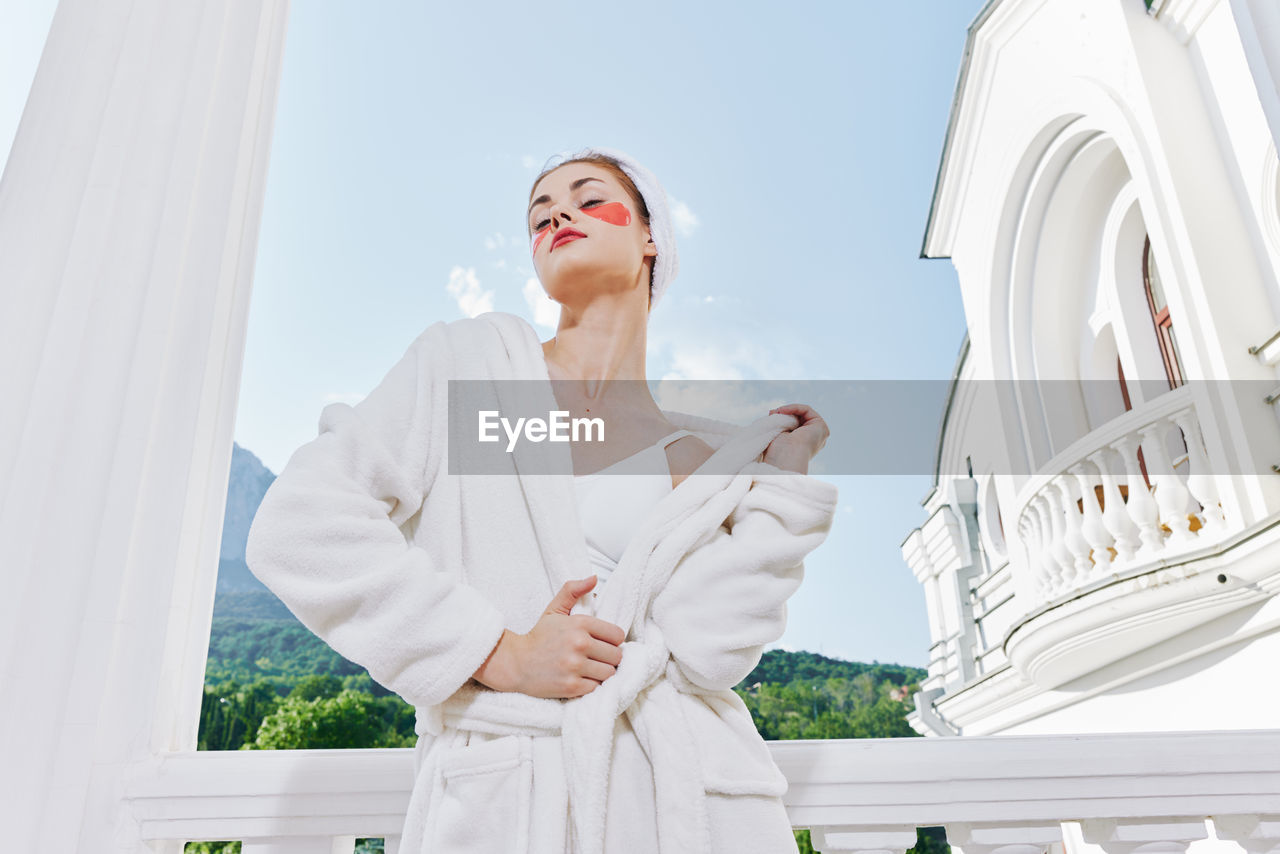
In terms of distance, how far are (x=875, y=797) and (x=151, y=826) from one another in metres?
0.76

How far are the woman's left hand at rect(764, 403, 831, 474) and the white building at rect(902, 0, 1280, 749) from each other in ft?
5.20

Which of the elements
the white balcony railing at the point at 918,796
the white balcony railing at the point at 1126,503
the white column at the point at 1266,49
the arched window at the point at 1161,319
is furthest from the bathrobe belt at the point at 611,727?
the arched window at the point at 1161,319

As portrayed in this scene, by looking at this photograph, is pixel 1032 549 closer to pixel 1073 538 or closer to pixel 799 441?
pixel 1073 538

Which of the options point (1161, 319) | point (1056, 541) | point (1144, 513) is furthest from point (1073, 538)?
point (1161, 319)

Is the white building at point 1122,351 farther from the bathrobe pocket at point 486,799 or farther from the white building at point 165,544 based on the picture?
the bathrobe pocket at point 486,799

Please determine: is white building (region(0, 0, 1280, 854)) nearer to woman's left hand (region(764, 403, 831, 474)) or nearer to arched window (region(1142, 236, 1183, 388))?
woman's left hand (region(764, 403, 831, 474))

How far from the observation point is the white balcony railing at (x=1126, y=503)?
3301 mm

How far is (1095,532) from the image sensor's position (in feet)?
11.9

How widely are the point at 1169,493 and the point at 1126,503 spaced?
14.0 inches

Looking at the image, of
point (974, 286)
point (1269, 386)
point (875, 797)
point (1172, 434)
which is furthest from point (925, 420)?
point (875, 797)

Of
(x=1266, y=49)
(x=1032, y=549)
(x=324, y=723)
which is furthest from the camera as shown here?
(x=324, y=723)

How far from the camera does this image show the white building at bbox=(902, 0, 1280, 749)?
3.10 m

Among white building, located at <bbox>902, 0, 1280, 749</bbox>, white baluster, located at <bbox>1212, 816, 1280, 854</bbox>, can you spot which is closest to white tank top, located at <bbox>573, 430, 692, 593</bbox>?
white baluster, located at <bbox>1212, 816, 1280, 854</bbox>

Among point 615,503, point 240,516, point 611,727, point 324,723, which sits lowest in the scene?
point 611,727
